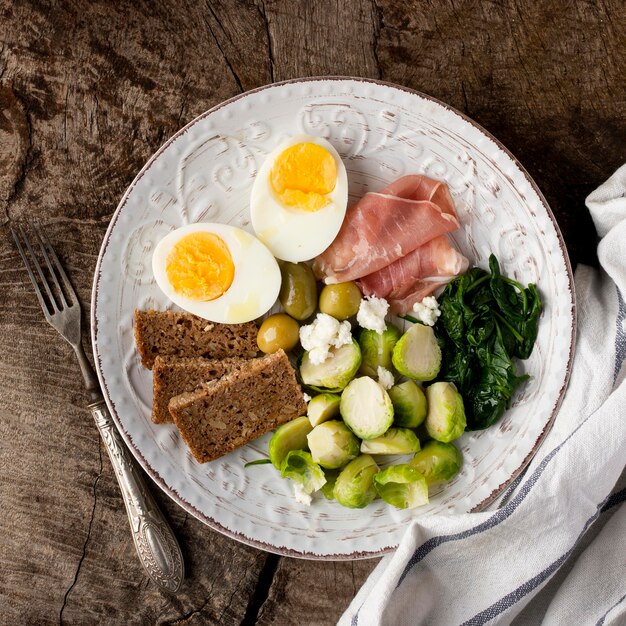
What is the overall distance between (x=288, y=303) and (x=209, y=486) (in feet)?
3.38

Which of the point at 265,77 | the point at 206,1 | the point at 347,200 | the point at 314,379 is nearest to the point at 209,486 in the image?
the point at 314,379

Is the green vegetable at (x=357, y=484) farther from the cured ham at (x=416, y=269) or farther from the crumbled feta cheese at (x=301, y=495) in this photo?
the cured ham at (x=416, y=269)

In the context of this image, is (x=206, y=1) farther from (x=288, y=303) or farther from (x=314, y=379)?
(x=314, y=379)

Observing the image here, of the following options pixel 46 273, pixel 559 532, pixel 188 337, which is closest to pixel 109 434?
pixel 188 337

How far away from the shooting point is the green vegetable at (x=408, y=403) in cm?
288

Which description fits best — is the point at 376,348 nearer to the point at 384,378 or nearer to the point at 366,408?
the point at 384,378

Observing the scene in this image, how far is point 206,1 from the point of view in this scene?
3000mm

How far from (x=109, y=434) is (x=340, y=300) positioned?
1.39 meters

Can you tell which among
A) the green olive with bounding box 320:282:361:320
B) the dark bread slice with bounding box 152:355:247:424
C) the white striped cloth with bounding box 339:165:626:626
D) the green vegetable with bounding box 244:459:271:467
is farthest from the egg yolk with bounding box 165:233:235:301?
the white striped cloth with bounding box 339:165:626:626

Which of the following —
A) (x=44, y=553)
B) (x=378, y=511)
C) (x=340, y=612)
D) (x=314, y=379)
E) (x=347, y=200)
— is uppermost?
(x=347, y=200)

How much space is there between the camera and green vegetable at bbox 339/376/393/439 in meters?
2.82

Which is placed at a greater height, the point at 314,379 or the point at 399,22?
the point at 399,22

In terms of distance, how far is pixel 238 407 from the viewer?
9.58ft

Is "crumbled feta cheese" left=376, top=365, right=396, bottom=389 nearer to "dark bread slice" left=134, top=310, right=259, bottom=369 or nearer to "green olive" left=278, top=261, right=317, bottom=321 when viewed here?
"green olive" left=278, top=261, right=317, bottom=321
